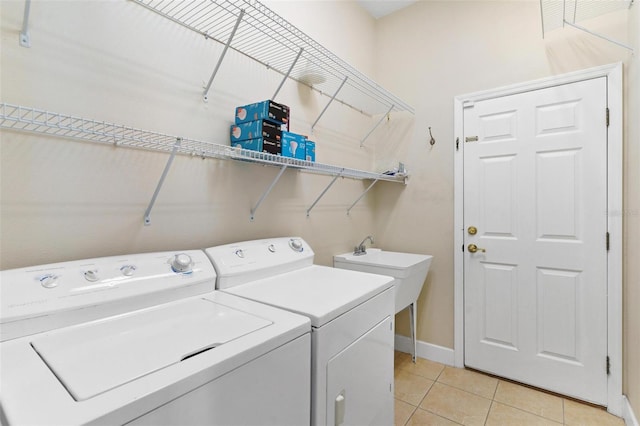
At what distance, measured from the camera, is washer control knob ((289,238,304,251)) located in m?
1.76

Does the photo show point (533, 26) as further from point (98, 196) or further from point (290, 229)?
point (98, 196)

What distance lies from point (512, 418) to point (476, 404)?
20cm

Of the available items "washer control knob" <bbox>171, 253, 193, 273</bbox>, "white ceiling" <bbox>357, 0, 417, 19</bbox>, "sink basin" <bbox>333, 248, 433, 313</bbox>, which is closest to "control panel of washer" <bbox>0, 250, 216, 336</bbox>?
"washer control knob" <bbox>171, 253, 193, 273</bbox>

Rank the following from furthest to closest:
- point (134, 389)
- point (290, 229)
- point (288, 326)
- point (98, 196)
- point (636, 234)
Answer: point (290, 229), point (636, 234), point (98, 196), point (288, 326), point (134, 389)

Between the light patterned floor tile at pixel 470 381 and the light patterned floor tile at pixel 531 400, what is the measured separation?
0.05 meters

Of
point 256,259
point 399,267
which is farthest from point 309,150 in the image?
point 399,267

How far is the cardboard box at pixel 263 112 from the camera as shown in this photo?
1.46m

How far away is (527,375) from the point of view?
2182 mm

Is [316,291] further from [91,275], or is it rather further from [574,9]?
[574,9]

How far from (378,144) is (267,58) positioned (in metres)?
1.44

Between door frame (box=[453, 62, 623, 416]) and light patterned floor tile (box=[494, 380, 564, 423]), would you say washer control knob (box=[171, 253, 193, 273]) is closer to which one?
light patterned floor tile (box=[494, 380, 564, 423])

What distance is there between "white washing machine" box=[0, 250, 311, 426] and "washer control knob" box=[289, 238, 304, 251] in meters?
0.60

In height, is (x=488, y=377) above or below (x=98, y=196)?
below

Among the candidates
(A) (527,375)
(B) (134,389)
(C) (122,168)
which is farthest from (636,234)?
(C) (122,168)
